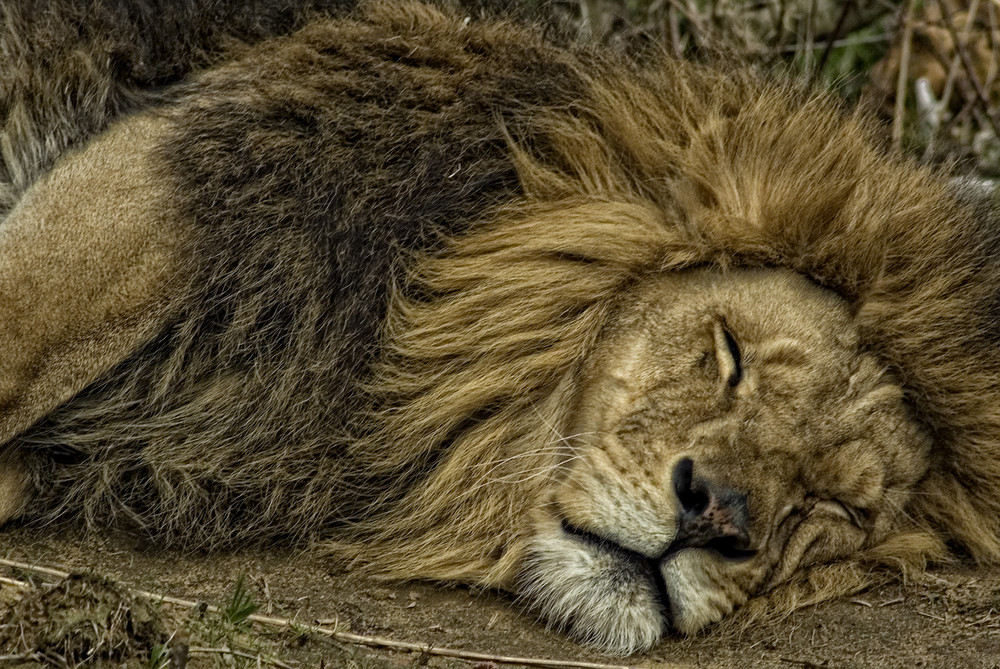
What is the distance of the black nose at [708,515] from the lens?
3250 mm

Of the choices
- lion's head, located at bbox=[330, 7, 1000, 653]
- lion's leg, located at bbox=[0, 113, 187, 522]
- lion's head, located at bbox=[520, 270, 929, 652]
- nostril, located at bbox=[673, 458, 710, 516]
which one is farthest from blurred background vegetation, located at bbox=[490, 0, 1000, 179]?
nostril, located at bbox=[673, 458, 710, 516]

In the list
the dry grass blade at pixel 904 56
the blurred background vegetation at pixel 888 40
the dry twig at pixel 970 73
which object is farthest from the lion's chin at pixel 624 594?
the dry twig at pixel 970 73

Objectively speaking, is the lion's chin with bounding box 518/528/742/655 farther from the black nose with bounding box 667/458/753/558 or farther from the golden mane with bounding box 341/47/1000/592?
the golden mane with bounding box 341/47/1000/592

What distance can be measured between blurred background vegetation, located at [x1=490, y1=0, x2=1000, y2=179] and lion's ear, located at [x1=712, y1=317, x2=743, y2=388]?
104 inches

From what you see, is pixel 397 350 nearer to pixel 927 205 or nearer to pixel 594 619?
pixel 594 619

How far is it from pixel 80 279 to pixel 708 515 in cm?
175

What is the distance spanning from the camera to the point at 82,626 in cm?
280

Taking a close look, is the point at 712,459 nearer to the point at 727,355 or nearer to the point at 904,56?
the point at 727,355

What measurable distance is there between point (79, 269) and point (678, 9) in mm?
3886

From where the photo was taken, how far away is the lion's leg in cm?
345

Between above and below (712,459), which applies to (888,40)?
above

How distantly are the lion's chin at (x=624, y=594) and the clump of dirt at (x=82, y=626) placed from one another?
1052mm

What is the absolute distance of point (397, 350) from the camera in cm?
371

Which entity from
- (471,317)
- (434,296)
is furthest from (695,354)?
(434,296)
